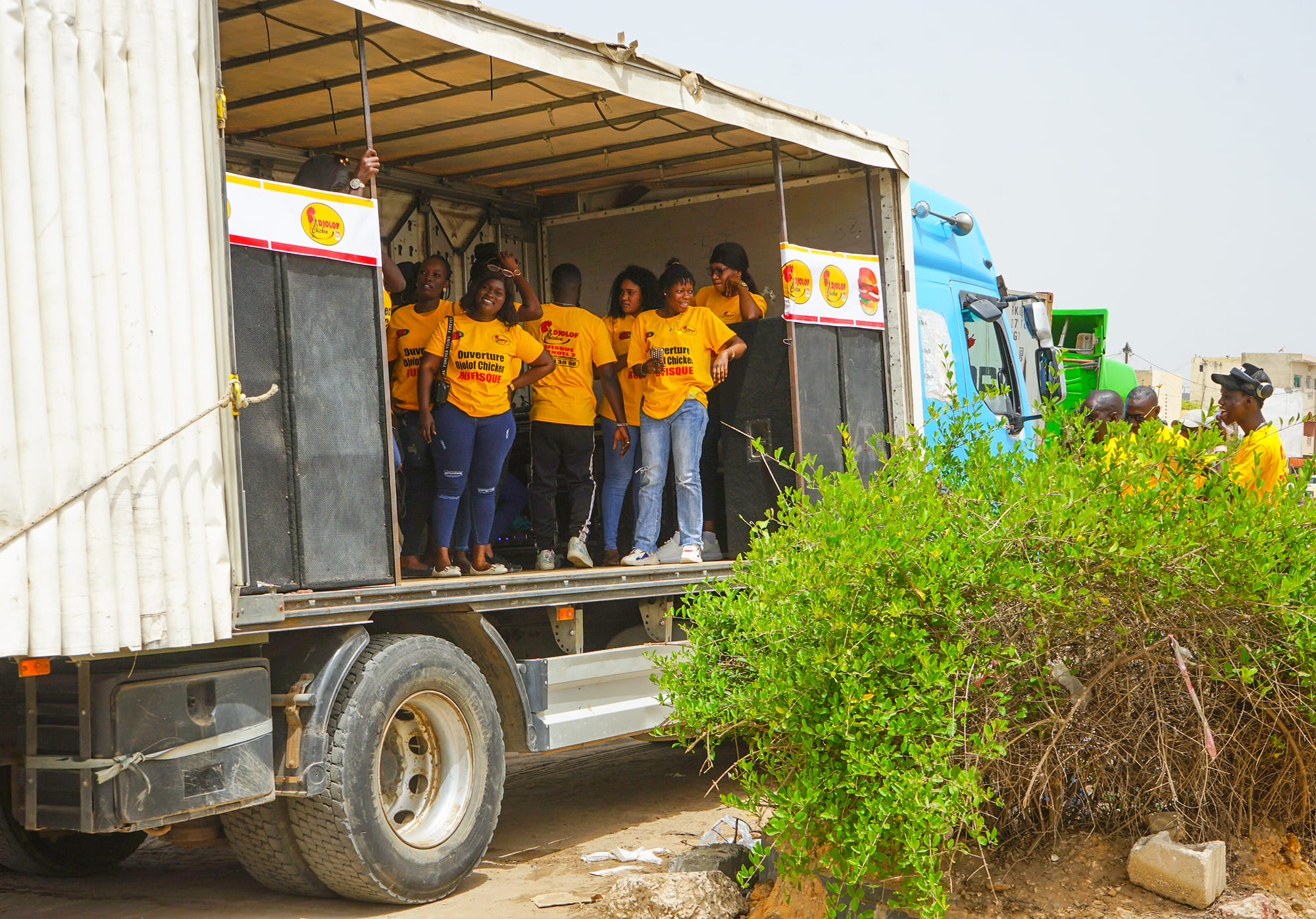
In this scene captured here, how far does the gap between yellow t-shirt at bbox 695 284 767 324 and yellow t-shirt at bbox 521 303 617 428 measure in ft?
2.16

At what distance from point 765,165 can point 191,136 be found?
4.57m

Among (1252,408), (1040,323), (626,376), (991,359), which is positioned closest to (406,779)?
(626,376)

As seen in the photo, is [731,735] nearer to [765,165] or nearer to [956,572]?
[956,572]

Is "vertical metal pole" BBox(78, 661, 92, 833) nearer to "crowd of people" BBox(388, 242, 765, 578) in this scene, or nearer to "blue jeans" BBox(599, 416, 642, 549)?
"crowd of people" BBox(388, 242, 765, 578)

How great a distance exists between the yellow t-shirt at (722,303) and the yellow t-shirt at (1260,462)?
10.2 ft

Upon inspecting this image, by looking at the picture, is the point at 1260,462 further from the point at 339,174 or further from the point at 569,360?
the point at 569,360

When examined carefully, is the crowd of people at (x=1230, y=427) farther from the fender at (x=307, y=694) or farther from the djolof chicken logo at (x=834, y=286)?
the fender at (x=307, y=694)

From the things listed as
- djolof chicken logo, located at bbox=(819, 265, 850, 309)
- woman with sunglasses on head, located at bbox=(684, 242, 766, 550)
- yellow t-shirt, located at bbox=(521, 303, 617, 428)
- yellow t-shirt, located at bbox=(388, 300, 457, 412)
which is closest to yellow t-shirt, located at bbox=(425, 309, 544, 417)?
yellow t-shirt, located at bbox=(388, 300, 457, 412)

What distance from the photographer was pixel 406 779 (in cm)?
490

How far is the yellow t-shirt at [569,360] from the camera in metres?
7.16

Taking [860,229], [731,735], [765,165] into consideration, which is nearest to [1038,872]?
[731,735]

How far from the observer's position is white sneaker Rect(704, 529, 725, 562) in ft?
23.5

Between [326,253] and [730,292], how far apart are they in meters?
3.32

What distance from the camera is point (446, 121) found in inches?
281
